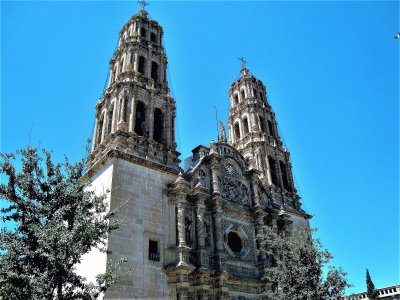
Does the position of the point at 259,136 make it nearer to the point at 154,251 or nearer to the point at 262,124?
the point at 262,124

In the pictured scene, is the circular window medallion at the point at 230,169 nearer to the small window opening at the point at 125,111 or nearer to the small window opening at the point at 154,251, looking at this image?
the small window opening at the point at 125,111

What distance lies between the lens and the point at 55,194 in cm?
1238

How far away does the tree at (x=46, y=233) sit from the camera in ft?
34.6

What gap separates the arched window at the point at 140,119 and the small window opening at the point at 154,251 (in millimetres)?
7287

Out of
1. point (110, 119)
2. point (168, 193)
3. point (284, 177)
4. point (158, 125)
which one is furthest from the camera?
point (284, 177)

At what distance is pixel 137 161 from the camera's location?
1955cm

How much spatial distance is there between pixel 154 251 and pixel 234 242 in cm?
655

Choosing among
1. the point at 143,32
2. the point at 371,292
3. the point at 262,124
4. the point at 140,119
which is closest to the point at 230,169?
the point at 140,119

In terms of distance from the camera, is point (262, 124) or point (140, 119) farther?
point (262, 124)

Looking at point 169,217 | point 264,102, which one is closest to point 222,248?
point 169,217

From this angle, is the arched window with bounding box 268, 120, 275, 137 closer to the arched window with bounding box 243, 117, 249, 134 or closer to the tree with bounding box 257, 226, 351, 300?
the arched window with bounding box 243, 117, 249, 134

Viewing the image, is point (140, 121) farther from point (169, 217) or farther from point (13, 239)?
point (13, 239)

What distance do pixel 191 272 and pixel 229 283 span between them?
2745 mm

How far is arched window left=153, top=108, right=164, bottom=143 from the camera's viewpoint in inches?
930
